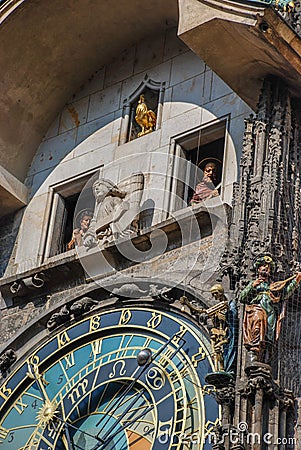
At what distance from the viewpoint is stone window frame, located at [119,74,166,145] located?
479 inches

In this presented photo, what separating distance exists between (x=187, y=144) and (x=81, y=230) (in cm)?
95

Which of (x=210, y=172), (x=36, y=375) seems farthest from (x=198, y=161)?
(x=36, y=375)

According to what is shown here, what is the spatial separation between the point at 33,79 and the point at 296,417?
417 centimetres

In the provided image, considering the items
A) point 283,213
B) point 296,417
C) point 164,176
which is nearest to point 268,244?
point 283,213

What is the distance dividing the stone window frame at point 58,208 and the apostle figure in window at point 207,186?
0.96m

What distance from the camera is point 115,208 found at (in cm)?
1163

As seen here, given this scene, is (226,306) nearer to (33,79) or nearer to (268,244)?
(268,244)

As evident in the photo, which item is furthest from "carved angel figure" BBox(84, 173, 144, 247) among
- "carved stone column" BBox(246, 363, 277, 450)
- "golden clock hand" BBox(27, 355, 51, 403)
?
"carved stone column" BBox(246, 363, 277, 450)

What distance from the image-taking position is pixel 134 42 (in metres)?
12.7

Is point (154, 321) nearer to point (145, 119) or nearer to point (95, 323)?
point (95, 323)

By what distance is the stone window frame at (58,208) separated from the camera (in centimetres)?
1212

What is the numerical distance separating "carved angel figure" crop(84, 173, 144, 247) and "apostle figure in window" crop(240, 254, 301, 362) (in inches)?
67.2

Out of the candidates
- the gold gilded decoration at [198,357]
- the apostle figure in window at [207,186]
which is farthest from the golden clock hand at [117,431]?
the apostle figure in window at [207,186]

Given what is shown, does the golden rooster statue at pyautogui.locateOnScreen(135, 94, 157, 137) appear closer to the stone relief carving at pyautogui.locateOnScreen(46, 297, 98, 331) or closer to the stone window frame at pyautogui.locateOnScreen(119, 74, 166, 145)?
the stone window frame at pyautogui.locateOnScreen(119, 74, 166, 145)
